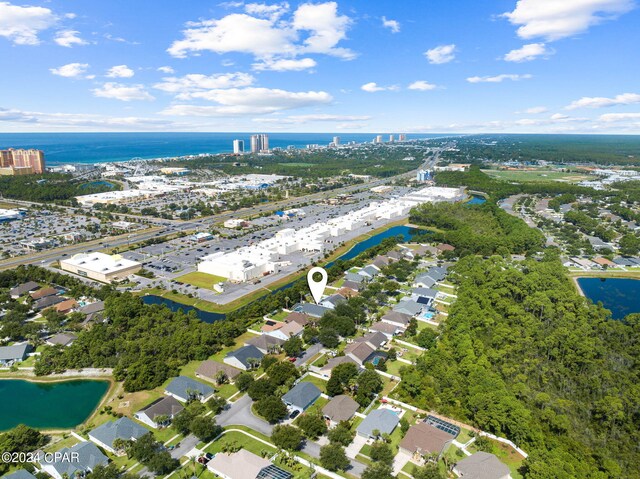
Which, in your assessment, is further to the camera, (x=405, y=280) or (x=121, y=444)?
(x=405, y=280)

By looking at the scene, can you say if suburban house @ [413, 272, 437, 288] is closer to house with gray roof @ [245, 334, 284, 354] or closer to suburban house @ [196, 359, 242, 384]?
house with gray roof @ [245, 334, 284, 354]

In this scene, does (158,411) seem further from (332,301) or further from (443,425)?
(332,301)

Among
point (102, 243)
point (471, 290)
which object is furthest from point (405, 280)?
point (102, 243)

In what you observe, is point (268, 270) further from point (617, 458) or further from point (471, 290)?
point (617, 458)

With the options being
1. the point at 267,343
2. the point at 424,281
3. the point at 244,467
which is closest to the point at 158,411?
the point at 244,467

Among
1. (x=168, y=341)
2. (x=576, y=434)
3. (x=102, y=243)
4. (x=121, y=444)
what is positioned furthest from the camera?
(x=102, y=243)

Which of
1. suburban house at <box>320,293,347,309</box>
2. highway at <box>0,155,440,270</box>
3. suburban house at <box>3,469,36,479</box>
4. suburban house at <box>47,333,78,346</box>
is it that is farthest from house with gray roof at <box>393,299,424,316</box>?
highway at <box>0,155,440,270</box>

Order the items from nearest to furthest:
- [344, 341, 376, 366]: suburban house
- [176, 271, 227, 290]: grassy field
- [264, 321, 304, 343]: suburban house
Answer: [344, 341, 376, 366]: suburban house → [264, 321, 304, 343]: suburban house → [176, 271, 227, 290]: grassy field
